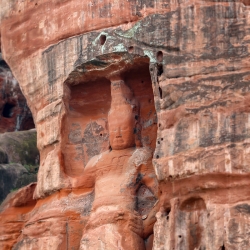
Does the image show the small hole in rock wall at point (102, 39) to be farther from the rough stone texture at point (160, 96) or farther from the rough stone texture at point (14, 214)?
the rough stone texture at point (14, 214)

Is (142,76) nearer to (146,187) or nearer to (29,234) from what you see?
(146,187)

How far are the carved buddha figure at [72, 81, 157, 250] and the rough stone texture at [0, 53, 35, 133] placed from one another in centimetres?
1234

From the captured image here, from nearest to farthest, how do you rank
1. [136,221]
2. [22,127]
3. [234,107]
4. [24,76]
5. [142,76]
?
[234,107] < [136,221] < [142,76] < [24,76] < [22,127]

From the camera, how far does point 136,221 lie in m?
18.9

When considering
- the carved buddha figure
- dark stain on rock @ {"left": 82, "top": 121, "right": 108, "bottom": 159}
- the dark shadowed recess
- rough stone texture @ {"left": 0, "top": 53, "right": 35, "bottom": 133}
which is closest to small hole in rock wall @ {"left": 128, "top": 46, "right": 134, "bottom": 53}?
A: the dark shadowed recess

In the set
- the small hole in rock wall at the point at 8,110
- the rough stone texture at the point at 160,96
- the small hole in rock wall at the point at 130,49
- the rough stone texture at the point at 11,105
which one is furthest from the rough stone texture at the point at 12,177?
the small hole in rock wall at the point at 130,49

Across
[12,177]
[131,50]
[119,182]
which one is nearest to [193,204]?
[119,182]

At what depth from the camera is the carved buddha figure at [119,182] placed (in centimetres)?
1870

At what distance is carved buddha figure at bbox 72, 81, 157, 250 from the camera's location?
18.7m

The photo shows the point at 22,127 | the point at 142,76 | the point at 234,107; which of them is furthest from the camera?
the point at 22,127

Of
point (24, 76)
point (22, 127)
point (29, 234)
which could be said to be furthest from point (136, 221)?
point (22, 127)

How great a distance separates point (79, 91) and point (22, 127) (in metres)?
12.4

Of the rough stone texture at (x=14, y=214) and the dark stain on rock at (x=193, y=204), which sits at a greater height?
the rough stone texture at (x=14, y=214)

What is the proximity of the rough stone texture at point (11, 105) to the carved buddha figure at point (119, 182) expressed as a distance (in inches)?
486
